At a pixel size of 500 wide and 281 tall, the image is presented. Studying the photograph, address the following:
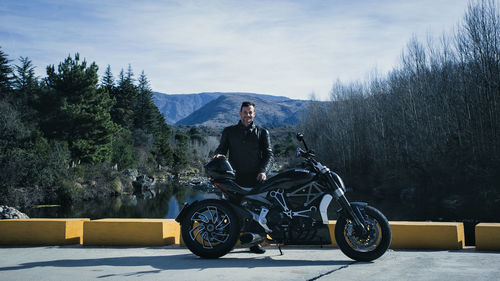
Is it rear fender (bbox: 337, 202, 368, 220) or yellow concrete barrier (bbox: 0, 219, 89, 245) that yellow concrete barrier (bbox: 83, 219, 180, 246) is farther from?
rear fender (bbox: 337, 202, 368, 220)

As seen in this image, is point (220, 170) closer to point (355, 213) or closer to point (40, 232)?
point (355, 213)

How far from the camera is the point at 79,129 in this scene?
38438 mm

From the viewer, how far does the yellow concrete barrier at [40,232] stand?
603 centimetres

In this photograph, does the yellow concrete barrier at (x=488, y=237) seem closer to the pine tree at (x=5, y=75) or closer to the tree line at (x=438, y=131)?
the tree line at (x=438, y=131)

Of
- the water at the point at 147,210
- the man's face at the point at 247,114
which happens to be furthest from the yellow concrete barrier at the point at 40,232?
the water at the point at 147,210

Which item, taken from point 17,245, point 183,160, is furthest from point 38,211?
point 183,160

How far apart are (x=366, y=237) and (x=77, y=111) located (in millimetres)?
36301

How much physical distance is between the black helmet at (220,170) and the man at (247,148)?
18 cm

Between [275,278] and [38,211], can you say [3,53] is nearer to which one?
[38,211]

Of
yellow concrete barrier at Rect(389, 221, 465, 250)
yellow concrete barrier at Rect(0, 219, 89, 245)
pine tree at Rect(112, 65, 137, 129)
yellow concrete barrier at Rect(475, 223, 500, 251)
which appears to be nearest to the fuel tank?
yellow concrete barrier at Rect(389, 221, 465, 250)

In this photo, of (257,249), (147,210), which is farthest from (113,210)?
(257,249)

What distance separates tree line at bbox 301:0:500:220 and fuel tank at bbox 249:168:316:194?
19092 mm

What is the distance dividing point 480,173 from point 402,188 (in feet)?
24.8

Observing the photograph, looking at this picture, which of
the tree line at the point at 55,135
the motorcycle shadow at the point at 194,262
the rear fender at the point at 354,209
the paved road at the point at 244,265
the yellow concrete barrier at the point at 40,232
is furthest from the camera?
the tree line at the point at 55,135
